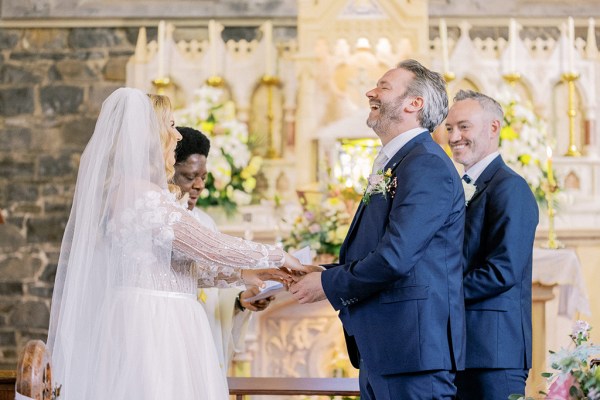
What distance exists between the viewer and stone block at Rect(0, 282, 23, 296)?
7820mm

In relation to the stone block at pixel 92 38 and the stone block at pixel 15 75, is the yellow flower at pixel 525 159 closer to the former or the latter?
the stone block at pixel 92 38

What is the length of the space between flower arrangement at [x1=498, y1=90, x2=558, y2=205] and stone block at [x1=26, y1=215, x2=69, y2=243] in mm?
3687

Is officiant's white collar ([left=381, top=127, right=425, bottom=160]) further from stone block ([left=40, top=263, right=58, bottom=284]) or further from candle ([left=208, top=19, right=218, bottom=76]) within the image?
stone block ([left=40, top=263, right=58, bottom=284])

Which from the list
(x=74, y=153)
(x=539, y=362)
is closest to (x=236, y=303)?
(x=539, y=362)

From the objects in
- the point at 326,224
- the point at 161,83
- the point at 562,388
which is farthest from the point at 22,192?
the point at 562,388

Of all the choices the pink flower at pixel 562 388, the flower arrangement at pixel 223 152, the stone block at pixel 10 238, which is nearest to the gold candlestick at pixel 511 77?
the flower arrangement at pixel 223 152

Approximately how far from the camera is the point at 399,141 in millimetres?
3109

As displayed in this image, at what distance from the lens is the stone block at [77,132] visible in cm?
802

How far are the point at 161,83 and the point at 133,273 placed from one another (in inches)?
161

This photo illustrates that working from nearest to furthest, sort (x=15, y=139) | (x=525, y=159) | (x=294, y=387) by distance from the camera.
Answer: (x=294, y=387), (x=525, y=159), (x=15, y=139)

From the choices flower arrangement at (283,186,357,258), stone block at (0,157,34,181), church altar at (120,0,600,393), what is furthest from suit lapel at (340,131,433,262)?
stone block at (0,157,34,181)

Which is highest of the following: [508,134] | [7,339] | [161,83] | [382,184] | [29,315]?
[161,83]

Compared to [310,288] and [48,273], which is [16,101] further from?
[310,288]

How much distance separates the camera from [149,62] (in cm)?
721
